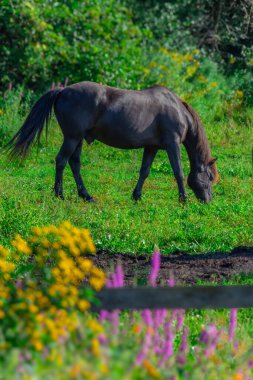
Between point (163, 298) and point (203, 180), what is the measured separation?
8.44 metres

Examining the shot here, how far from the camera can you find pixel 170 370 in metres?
4.04

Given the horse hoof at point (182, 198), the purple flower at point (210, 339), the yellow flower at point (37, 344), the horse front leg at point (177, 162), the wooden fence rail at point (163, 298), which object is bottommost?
the horse hoof at point (182, 198)

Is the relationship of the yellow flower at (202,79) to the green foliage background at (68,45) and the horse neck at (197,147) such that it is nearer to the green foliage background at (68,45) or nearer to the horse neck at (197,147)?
the green foliage background at (68,45)

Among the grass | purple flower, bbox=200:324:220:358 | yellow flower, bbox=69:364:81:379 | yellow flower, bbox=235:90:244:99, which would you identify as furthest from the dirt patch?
yellow flower, bbox=235:90:244:99

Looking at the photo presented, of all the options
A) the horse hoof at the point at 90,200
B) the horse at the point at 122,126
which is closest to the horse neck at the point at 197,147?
the horse at the point at 122,126

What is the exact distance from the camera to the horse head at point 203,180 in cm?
1275

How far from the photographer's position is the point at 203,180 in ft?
42.2

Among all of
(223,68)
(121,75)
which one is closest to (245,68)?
(223,68)

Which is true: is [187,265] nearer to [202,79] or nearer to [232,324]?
[232,324]

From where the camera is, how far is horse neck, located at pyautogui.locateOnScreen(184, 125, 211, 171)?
42.4 feet

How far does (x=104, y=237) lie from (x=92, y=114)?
2.90 meters

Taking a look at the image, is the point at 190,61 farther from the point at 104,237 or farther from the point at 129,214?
the point at 104,237

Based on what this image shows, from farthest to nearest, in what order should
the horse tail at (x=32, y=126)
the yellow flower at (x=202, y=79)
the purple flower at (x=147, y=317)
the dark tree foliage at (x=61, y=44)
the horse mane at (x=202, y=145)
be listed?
the yellow flower at (x=202, y=79)
the dark tree foliage at (x=61, y=44)
the horse mane at (x=202, y=145)
the horse tail at (x=32, y=126)
the purple flower at (x=147, y=317)

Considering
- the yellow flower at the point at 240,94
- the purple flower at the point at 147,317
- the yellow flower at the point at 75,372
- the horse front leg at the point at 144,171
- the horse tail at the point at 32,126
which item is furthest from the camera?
the yellow flower at the point at 240,94
